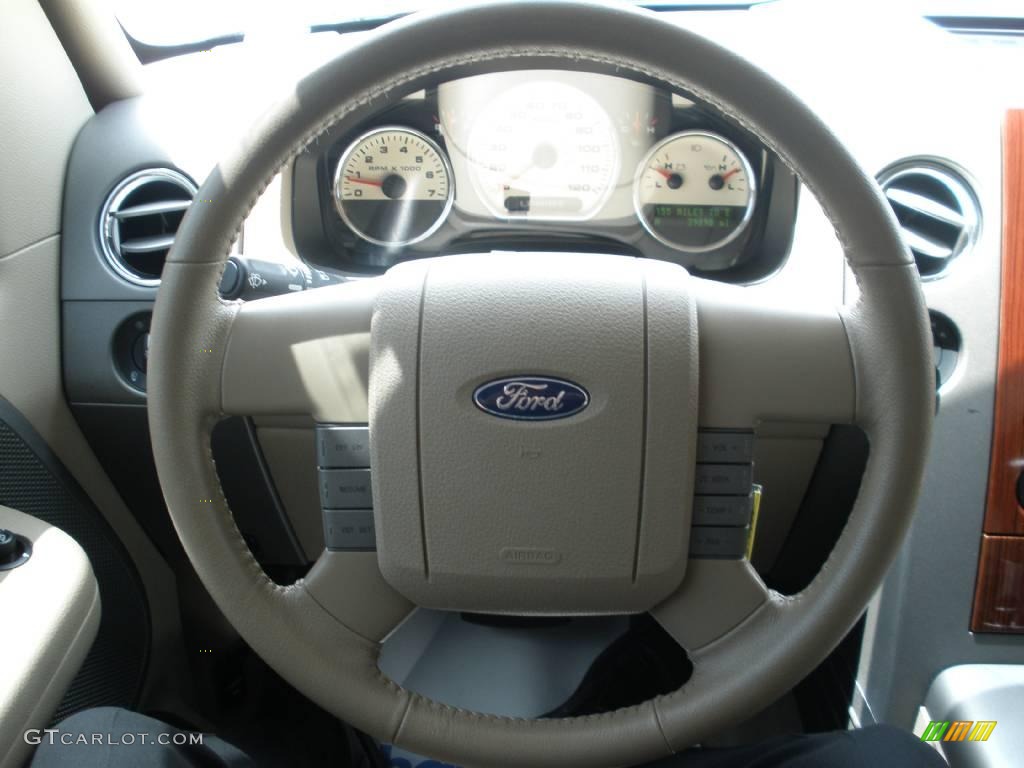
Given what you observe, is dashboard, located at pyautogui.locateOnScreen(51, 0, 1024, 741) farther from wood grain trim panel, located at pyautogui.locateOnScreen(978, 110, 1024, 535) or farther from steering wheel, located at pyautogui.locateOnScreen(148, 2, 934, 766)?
steering wheel, located at pyautogui.locateOnScreen(148, 2, 934, 766)

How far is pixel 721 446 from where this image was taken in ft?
2.39

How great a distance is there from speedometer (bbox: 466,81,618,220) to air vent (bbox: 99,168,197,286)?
41 centimetres

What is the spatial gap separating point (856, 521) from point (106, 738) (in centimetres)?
67

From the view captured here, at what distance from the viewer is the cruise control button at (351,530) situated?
2.49ft

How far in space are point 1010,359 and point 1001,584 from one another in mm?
269

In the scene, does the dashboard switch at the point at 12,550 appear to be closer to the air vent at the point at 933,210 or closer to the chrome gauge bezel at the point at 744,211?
the chrome gauge bezel at the point at 744,211

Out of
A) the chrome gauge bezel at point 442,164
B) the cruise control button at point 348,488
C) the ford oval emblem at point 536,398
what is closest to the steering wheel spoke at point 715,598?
the ford oval emblem at point 536,398

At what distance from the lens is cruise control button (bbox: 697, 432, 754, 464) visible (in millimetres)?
728

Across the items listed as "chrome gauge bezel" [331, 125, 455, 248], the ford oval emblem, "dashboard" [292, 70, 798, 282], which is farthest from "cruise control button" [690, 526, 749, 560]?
"chrome gauge bezel" [331, 125, 455, 248]

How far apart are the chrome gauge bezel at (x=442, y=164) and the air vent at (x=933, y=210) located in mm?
577

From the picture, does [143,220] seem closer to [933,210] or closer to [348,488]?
[348,488]

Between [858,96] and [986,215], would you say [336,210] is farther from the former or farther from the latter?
[986,215]

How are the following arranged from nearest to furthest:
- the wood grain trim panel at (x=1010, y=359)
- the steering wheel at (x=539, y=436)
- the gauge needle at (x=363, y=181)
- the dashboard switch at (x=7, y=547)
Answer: the steering wheel at (x=539, y=436) < the dashboard switch at (x=7, y=547) < the wood grain trim panel at (x=1010, y=359) < the gauge needle at (x=363, y=181)

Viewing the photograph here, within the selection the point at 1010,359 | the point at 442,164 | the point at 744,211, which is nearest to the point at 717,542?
the point at 1010,359
